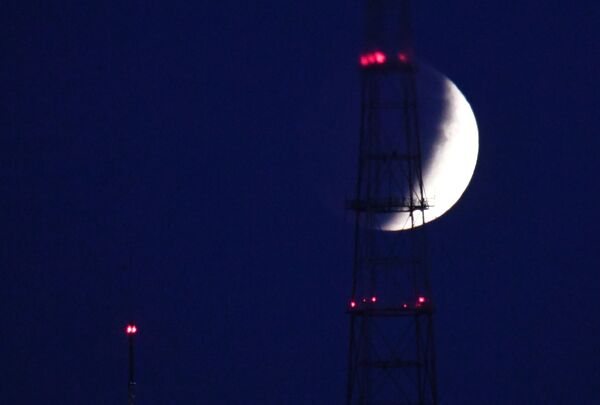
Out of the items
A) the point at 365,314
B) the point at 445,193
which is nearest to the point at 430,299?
the point at 365,314

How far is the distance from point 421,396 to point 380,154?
30.0 ft

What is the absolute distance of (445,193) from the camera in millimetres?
70938

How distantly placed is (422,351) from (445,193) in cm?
758

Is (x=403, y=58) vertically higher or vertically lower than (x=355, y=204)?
higher

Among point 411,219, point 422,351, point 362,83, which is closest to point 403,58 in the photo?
point 362,83

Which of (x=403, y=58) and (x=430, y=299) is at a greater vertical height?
(x=403, y=58)

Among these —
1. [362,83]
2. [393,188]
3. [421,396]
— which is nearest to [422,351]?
[421,396]

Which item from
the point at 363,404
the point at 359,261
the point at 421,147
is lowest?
the point at 363,404

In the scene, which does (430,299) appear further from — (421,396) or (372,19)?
(372,19)

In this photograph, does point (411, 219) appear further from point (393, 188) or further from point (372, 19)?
point (372, 19)

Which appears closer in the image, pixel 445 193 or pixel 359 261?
pixel 359 261

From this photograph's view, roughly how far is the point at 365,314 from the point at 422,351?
3.14m

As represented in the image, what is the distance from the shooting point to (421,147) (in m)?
67.5

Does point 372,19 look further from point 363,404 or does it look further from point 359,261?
point 363,404
